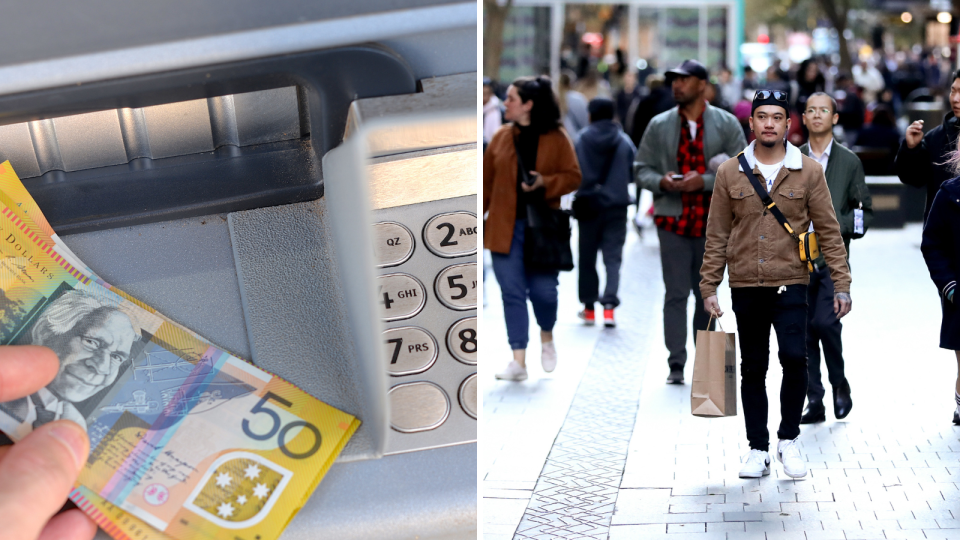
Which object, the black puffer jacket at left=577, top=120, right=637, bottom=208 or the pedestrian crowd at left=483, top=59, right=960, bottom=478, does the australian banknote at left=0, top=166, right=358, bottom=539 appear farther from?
the black puffer jacket at left=577, top=120, right=637, bottom=208

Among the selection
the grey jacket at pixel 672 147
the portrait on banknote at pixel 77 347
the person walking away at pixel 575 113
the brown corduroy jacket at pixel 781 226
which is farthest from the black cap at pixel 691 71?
the person walking away at pixel 575 113

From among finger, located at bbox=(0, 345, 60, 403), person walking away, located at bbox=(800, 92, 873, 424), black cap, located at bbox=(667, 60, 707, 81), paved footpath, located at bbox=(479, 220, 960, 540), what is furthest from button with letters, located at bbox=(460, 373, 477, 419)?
black cap, located at bbox=(667, 60, 707, 81)

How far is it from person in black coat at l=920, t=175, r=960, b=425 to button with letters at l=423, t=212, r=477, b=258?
246 centimetres

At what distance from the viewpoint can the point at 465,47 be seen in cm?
140

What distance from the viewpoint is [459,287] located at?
1497mm

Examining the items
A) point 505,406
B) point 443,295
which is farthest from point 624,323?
point 443,295

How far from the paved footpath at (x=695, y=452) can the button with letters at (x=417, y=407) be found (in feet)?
5.14

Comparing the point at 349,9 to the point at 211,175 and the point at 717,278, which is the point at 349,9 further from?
the point at 717,278

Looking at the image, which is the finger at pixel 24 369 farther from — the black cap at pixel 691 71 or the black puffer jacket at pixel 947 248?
the black cap at pixel 691 71

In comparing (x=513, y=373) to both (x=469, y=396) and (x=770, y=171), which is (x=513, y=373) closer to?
(x=770, y=171)

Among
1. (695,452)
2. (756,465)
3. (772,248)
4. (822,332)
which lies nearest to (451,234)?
(772,248)

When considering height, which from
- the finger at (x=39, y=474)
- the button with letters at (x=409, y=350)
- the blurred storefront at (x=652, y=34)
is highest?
the blurred storefront at (x=652, y=34)

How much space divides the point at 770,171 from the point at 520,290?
1774 mm

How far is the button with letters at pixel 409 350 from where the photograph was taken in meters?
1.47
